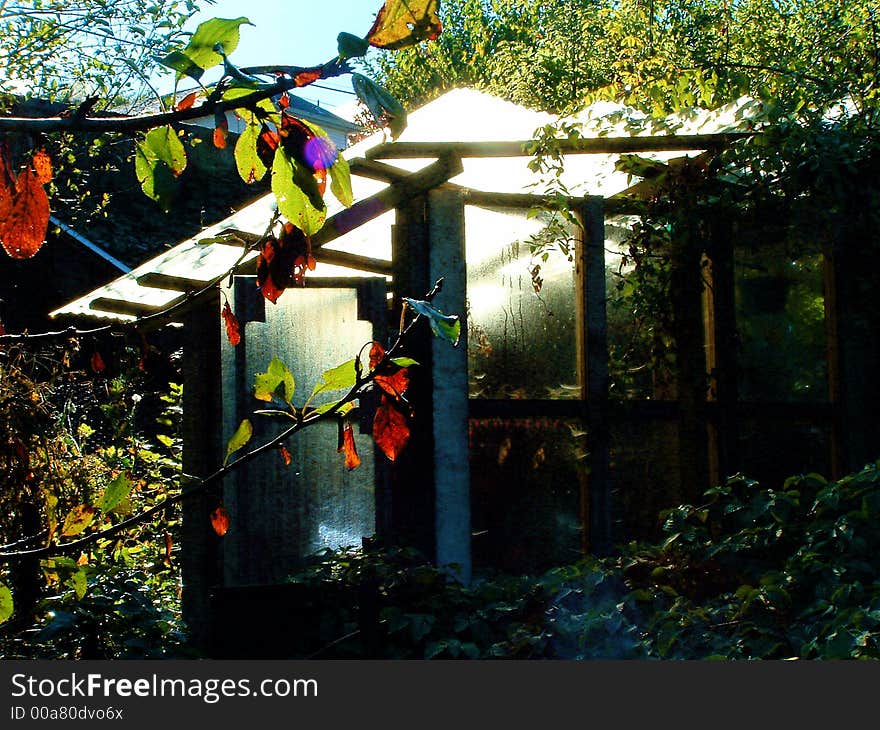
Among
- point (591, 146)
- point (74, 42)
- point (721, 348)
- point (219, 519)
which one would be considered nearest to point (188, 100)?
point (219, 519)

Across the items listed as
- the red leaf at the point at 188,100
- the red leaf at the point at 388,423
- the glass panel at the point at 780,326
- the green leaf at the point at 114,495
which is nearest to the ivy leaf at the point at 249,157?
the red leaf at the point at 188,100

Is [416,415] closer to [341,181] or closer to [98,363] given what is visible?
[98,363]

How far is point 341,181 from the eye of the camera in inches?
38.7

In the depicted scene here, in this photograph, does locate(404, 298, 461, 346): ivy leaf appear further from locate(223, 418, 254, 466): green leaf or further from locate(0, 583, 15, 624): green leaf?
locate(0, 583, 15, 624): green leaf

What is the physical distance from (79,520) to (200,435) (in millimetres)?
4478

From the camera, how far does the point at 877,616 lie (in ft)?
10.4

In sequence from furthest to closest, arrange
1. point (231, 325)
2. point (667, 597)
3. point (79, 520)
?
point (667, 597) → point (231, 325) → point (79, 520)

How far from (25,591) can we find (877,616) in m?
4.77

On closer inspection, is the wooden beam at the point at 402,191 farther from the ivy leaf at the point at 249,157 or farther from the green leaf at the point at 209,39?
the green leaf at the point at 209,39

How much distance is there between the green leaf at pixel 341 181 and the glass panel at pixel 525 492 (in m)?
4.44

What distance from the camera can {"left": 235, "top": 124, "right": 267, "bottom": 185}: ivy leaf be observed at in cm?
107

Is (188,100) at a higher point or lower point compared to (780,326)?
lower

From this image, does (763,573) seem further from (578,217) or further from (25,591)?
(25,591)

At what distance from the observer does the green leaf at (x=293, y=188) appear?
97 cm
